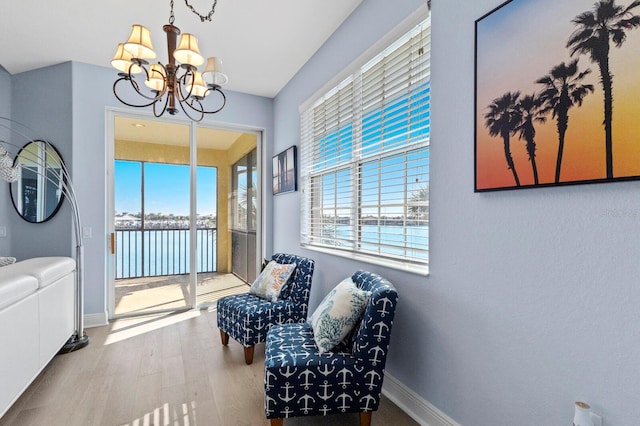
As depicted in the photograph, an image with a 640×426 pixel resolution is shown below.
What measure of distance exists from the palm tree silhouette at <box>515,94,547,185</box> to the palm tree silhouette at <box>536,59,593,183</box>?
0.02 m

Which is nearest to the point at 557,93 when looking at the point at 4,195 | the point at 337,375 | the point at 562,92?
the point at 562,92

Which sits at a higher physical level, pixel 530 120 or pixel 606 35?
pixel 606 35

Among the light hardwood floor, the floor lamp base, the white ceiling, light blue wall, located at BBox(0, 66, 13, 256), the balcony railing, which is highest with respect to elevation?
the white ceiling

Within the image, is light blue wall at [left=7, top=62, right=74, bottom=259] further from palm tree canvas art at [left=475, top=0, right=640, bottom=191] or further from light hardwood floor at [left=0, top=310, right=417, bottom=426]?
palm tree canvas art at [left=475, top=0, right=640, bottom=191]

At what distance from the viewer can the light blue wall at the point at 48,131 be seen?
3354 mm

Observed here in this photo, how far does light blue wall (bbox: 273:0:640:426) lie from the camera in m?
1.06

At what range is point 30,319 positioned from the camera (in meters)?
2.03

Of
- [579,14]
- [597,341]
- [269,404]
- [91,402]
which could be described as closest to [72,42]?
[91,402]

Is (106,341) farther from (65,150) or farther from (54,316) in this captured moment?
(65,150)

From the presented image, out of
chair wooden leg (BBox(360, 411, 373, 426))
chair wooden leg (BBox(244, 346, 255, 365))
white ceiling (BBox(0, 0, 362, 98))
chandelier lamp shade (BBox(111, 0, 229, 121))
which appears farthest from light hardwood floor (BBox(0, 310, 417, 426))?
white ceiling (BBox(0, 0, 362, 98))

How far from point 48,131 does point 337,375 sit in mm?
3899

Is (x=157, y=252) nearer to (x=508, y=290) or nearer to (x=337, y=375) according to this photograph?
(x=337, y=375)

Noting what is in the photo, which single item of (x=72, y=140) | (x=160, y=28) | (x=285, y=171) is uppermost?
(x=160, y=28)

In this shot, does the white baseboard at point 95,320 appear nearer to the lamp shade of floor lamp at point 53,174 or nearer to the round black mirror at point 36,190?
the lamp shade of floor lamp at point 53,174
